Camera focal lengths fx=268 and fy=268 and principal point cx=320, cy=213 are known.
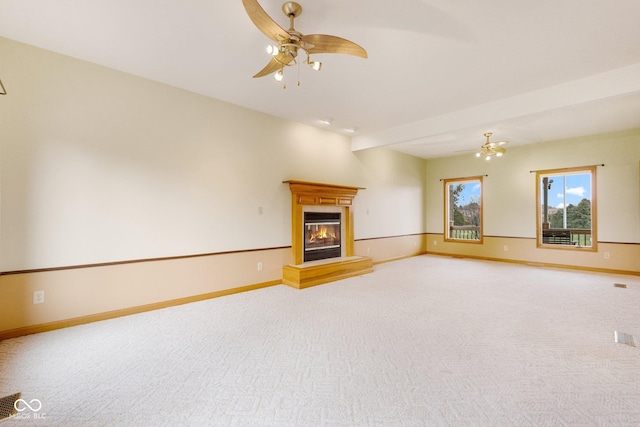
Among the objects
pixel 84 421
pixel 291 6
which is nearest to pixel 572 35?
pixel 291 6

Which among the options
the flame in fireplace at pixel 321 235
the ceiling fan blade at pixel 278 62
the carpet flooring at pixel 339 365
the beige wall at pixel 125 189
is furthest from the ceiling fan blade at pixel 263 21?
the flame in fireplace at pixel 321 235

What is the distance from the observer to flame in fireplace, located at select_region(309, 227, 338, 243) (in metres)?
5.36

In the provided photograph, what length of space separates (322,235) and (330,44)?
382 centimetres

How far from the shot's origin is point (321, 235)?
551 cm

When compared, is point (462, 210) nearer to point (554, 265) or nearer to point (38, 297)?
point (554, 265)

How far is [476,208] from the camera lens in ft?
25.1

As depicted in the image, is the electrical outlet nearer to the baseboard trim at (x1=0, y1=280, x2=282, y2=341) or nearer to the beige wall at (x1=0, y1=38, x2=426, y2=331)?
the beige wall at (x1=0, y1=38, x2=426, y2=331)

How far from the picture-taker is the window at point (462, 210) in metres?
7.61

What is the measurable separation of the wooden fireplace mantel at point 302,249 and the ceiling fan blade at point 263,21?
2820 mm

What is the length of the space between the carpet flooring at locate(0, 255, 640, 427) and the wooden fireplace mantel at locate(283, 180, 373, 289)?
820 millimetres

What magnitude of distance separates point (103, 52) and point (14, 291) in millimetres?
2654

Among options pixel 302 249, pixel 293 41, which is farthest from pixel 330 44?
pixel 302 249

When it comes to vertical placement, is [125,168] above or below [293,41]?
below

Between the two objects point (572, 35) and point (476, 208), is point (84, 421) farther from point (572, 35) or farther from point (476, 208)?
point (476, 208)
